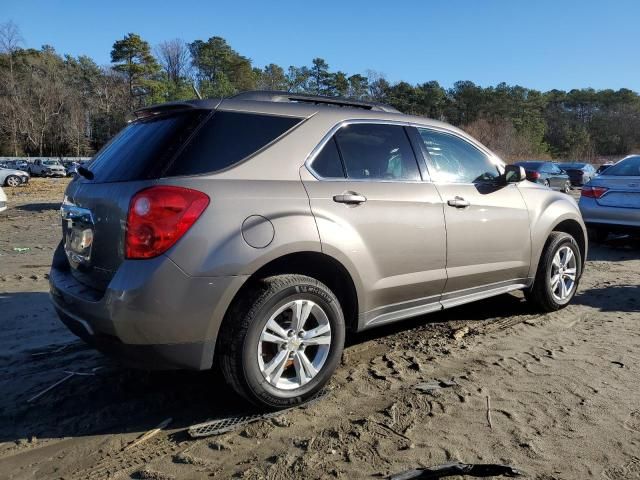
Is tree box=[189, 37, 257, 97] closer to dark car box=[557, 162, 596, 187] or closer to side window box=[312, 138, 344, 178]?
dark car box=[557, 162, 596, 187]

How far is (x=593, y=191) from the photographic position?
9.01 meters

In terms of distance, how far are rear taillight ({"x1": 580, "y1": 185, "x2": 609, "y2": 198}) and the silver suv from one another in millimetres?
5786

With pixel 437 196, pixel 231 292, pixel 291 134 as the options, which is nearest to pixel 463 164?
pixel 437 196

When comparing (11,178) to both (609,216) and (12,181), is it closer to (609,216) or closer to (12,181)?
(12,181)

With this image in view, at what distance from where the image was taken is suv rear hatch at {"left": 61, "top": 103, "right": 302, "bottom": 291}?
2.85 meters

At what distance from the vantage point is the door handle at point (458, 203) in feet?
13.2

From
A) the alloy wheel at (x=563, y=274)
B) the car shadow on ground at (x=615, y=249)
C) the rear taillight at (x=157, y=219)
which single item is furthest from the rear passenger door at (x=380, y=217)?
the car shadow on ground at (x=615, y=249)

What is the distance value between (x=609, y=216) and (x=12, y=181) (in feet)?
91.1

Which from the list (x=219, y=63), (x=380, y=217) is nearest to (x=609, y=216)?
(x=380, y=217)

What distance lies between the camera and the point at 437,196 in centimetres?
394

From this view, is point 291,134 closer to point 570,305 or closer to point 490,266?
point 490,266

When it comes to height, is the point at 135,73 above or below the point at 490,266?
above

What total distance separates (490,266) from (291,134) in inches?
81.7

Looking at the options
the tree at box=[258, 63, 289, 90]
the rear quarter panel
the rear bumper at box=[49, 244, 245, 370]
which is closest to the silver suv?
the rear bumper at box=[49, 244, 245, 370]
